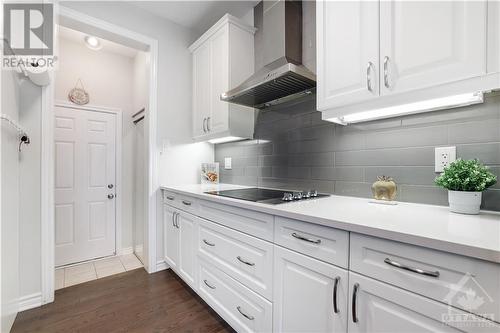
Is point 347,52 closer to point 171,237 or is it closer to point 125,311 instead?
point 171,237

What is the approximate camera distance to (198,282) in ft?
5.67

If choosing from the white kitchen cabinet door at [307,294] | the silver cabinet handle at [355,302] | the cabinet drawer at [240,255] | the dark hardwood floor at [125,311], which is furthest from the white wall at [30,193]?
the silver cabinet handle at [355,302]

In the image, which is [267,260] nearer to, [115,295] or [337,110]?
[337,110]

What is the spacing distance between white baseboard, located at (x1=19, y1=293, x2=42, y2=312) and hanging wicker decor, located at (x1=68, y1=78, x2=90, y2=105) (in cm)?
214

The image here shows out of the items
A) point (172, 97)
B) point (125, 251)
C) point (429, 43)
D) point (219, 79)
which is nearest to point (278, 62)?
point (219, 79)

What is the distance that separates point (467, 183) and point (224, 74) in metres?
1.90

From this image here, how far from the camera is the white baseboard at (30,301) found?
1.75 meters

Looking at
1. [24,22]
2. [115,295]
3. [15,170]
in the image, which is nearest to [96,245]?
[115,295]

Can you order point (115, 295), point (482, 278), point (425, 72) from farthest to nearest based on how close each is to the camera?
point (115, 295), point (425, 72), point (482, 278)

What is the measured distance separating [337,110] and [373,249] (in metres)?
0.79

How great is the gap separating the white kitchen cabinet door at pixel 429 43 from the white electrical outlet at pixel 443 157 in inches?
15.1

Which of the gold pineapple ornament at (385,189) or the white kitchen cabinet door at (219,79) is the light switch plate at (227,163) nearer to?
the white kitchen cabinet door at (219,79)

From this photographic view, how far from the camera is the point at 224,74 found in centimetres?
210

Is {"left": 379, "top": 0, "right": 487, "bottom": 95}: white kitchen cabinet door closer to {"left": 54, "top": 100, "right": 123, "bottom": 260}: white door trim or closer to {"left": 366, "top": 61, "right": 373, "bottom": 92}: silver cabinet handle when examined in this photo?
{"left": 366, "top": 61, "right": 373, "bottom": 92}: silver cabinet handle
